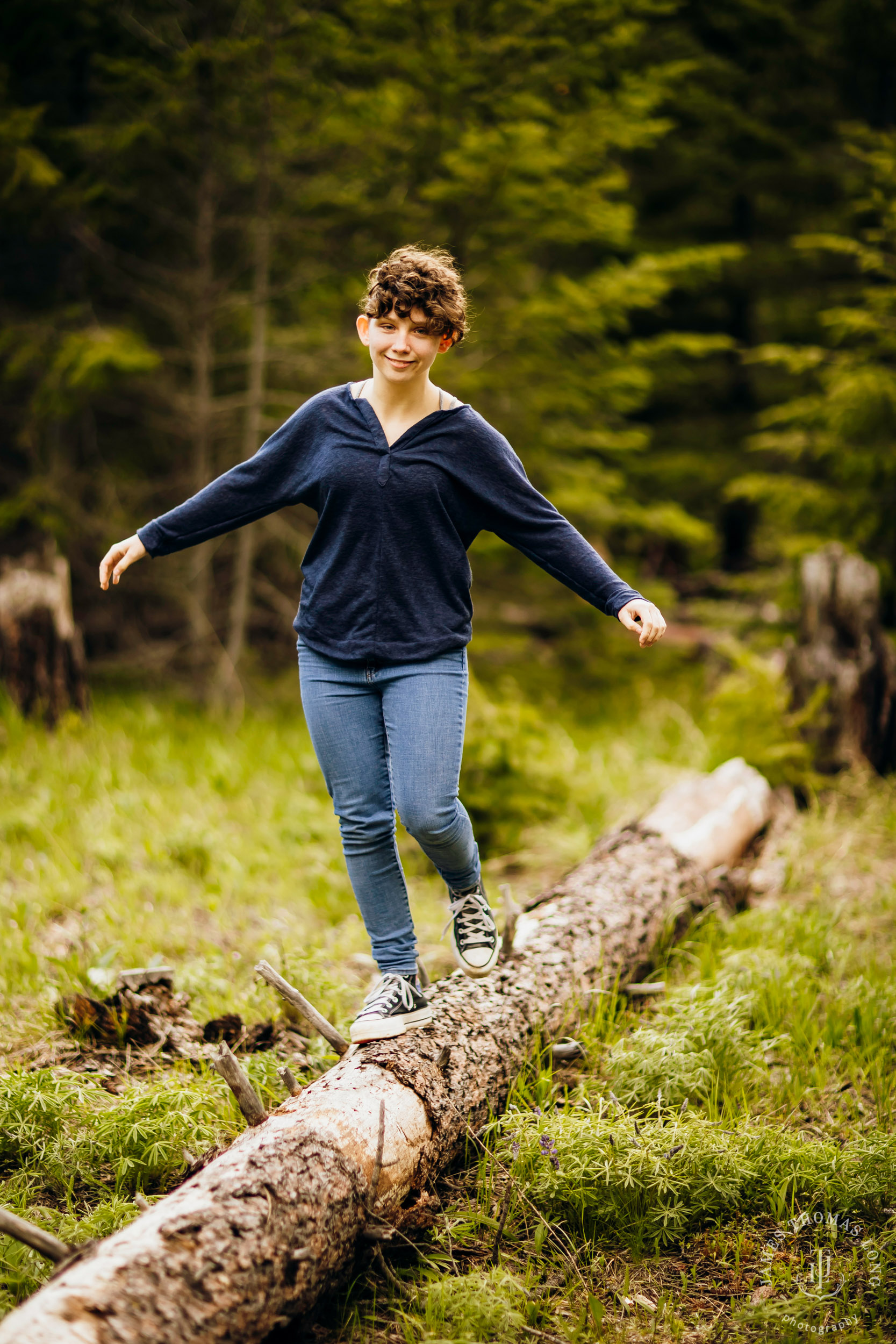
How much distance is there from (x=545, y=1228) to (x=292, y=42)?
7762 mm

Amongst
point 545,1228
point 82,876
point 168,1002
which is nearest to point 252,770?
point 82,876

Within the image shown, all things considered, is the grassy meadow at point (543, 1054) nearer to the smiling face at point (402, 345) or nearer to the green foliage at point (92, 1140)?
the green foliage at point (92, 1140)

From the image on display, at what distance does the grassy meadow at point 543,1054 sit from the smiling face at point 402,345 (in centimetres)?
210

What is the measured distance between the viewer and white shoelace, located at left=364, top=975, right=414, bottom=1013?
9.54ft

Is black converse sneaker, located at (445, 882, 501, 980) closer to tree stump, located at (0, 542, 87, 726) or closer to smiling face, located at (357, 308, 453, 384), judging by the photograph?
smiling face, located at (357, 308, 453, 384)

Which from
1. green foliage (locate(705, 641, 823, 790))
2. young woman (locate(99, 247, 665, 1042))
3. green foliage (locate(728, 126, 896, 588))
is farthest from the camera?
green foliage (locate(728, 126, 896, 588))

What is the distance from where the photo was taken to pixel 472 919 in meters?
3.17

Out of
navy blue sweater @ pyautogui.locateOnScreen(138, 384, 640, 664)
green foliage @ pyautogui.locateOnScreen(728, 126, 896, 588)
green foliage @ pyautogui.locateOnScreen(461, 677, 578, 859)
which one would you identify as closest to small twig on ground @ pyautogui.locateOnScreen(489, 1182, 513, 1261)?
navy blue sweater @ pyautogui.locateOnScreen(138, 384, 640, 664)

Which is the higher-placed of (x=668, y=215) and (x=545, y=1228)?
(x=668, y=215)

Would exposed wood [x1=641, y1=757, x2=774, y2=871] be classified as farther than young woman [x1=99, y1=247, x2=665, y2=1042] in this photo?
Yes

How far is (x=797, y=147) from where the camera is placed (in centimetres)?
1021

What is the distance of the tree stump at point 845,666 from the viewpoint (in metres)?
6.61

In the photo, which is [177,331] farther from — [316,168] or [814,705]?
[814,705]

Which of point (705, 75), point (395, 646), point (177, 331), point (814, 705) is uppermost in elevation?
point (705, 75)
